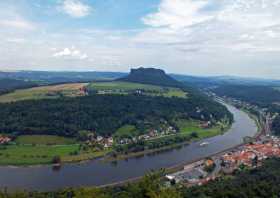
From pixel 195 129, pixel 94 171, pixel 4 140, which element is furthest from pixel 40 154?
pixel 195 129

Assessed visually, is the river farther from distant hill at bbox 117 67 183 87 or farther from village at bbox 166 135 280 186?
distant hill at bbox 117 67 183 87

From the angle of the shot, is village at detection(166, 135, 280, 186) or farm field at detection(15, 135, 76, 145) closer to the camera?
village at detection(166, 135, 280, 186)

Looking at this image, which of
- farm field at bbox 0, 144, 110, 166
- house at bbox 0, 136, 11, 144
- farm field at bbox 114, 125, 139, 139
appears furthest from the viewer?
farm field at bbox 114, 125, 139, 139

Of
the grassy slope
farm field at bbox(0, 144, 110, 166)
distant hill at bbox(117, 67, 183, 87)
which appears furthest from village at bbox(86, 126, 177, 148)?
distant hill at bbox(117, 67, 183, 87)

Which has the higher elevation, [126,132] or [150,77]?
[150,77]

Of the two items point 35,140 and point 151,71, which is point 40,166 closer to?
point 35,140

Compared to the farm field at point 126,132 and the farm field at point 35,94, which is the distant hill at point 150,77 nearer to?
the farm field at point 35,94

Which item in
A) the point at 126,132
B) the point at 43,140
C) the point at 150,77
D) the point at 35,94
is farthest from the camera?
the point at 150,77

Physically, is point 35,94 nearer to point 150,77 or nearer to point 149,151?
point 149,151
